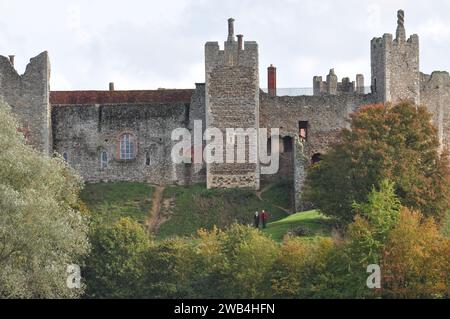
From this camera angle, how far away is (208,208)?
74.4 meters

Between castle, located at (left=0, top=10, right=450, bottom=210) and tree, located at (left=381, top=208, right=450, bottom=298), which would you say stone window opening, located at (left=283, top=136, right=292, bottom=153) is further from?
tree, located at (left=381, top=208, right=450, bottom=298)

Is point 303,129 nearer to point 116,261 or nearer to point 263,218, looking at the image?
point 263,218

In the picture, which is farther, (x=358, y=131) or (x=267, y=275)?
(x=358, y=131)

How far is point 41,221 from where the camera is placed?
58.7 m

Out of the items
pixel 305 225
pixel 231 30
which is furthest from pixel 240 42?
pixel 305 225

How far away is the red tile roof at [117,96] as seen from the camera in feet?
267

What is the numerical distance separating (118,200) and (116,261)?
1168 cm

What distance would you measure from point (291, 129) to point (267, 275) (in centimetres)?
1805

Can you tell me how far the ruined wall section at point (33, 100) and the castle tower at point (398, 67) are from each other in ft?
44.2

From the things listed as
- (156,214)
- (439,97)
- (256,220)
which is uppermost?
(439,97)

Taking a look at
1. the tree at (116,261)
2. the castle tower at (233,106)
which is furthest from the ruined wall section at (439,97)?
the tree at (116,261)

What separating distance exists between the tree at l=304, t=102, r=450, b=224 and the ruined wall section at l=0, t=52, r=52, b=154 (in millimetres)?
12684
